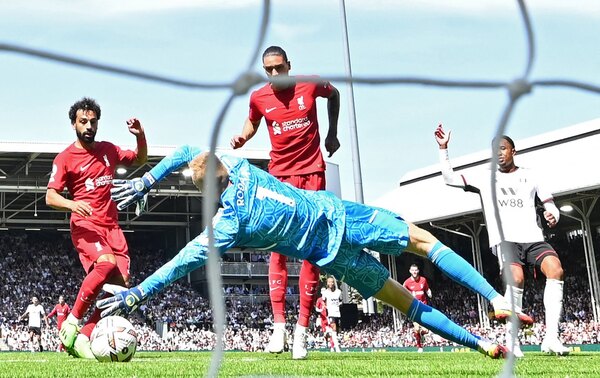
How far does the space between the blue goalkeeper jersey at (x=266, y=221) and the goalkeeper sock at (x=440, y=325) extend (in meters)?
0.61

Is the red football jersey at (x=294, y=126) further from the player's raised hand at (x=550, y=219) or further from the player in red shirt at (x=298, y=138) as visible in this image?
the player's raised hand at (x=550, y=219)

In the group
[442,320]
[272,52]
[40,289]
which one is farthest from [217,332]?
[40,289]

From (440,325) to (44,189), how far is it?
997 inches

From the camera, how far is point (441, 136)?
16.5 feet

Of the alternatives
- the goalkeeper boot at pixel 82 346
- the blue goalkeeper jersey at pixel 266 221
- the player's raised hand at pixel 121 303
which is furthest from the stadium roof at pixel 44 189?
the player's raised hand at pixel 121 303

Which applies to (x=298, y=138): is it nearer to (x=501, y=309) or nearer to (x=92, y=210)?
(x=92, y=210)

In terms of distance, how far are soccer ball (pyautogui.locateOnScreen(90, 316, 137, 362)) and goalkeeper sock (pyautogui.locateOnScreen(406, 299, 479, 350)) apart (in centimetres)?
173

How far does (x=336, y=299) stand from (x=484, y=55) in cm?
1441

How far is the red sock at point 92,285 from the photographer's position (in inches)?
223

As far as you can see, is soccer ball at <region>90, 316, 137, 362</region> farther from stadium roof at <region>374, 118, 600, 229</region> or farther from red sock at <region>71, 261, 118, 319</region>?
stadium roof at <region>374, 118, 600, 229</region>

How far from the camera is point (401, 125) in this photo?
2.32 meters

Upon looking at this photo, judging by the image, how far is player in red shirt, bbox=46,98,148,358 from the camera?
18.6 ft

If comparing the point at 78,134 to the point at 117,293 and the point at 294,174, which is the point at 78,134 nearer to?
the point at 294,174

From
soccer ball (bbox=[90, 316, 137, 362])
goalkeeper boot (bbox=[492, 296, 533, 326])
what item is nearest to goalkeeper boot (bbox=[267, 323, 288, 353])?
soccer ball (bbox=[90, 316, 137, 362])
